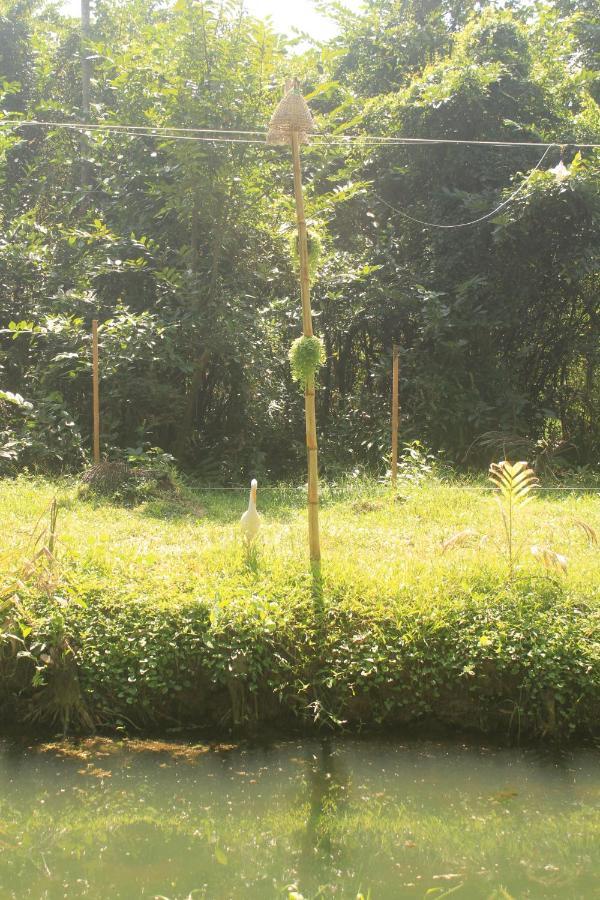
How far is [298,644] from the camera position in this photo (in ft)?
14.7

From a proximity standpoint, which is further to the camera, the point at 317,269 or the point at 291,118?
the point at 317,269

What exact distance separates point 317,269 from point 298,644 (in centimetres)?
556

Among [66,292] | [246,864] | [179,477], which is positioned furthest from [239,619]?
[66,292]

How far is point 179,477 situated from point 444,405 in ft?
11.0

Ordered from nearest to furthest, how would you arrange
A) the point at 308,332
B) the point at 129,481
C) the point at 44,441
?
the point at 308,332
the point at 129,481
the point at 44,441

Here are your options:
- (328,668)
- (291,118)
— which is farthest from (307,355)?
(328,668)

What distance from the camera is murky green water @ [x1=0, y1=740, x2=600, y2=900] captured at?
10.5 feet

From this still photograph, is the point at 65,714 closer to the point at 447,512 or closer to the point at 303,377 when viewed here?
the point at 303,377

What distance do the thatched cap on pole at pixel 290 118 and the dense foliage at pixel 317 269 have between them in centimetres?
425

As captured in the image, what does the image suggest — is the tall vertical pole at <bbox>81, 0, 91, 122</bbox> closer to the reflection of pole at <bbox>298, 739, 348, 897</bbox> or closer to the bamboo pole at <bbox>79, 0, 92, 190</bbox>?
the bamboo pole at <bbox>79, 0, 92, 190</bbox>

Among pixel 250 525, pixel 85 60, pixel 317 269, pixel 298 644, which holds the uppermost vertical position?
pixel 85 60

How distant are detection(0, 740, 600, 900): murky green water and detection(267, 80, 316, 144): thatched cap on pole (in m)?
3.47

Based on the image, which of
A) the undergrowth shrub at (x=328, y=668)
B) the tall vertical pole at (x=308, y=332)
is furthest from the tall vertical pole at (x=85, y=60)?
the undergrowth shrub at (x=328, y=668)

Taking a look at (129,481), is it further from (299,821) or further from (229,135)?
(299,821)
